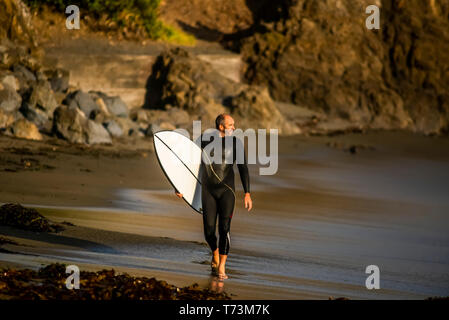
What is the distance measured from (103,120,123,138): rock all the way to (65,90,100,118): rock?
0.63 metres

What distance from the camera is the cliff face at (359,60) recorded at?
24891 mm

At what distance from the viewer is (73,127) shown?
17.3 meters

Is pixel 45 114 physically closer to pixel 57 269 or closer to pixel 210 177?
pixel 210 177

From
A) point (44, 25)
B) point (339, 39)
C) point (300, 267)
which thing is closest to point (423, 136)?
point (339, 39)

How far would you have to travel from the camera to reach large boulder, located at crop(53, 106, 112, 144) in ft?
56.5

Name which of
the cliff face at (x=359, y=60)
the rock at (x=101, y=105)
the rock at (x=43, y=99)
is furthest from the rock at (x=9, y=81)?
the cliff face at (x=359, y=60)

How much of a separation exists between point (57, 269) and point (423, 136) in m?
17.7

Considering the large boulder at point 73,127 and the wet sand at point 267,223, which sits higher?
the large boulder at point 73,127

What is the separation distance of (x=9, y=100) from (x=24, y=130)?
1.30m

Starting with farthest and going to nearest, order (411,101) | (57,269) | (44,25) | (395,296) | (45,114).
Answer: (411,101)
(44,25)
(45,114)
(395,296)
(57,269)

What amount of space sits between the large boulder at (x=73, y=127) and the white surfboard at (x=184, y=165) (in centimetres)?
828

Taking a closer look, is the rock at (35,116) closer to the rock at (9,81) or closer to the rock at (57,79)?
the rock at (9,81)

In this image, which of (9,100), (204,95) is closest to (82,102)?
(9,100)

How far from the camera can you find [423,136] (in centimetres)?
2373
